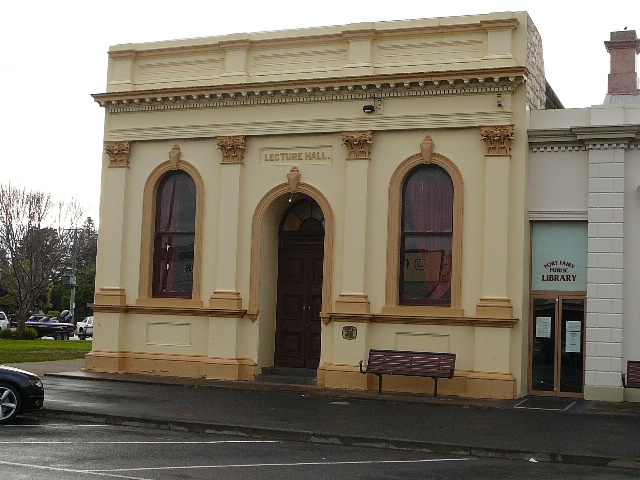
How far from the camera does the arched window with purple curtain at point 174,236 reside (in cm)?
2116

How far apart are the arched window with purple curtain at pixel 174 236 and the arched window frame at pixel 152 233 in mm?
122

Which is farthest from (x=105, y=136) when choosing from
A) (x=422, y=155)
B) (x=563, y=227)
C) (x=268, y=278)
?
(x=563, y=227)

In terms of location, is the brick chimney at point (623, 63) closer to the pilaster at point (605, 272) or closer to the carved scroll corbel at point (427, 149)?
the pilaster at point (605, 272)

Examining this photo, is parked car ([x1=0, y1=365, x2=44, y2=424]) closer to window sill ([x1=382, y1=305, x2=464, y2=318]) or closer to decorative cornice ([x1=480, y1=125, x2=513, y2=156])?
window sill ([x1=382, y1=305, x2=464, y2=318])

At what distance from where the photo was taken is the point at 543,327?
731 inches

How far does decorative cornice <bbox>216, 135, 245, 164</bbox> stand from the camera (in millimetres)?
20469

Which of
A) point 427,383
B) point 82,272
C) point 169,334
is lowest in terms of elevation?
point 427,383

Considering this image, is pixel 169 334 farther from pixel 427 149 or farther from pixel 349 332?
pixel 427 149

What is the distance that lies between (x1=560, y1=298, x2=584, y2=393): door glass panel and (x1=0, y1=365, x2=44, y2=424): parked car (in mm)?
10441

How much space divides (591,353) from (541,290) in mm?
1657

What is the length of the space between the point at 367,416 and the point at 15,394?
5528 millimetres

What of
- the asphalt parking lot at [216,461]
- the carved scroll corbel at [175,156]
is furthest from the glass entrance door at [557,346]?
the carved scroll corbel at [175,156]

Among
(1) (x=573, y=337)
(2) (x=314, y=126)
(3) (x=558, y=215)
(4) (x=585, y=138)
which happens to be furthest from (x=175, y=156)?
(1) (x=573, y=337)

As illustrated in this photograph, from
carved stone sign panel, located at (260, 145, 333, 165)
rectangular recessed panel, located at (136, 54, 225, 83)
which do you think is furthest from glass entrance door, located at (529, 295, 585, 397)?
rectangular recessed panel, located at (136, 54, 225, 83)
